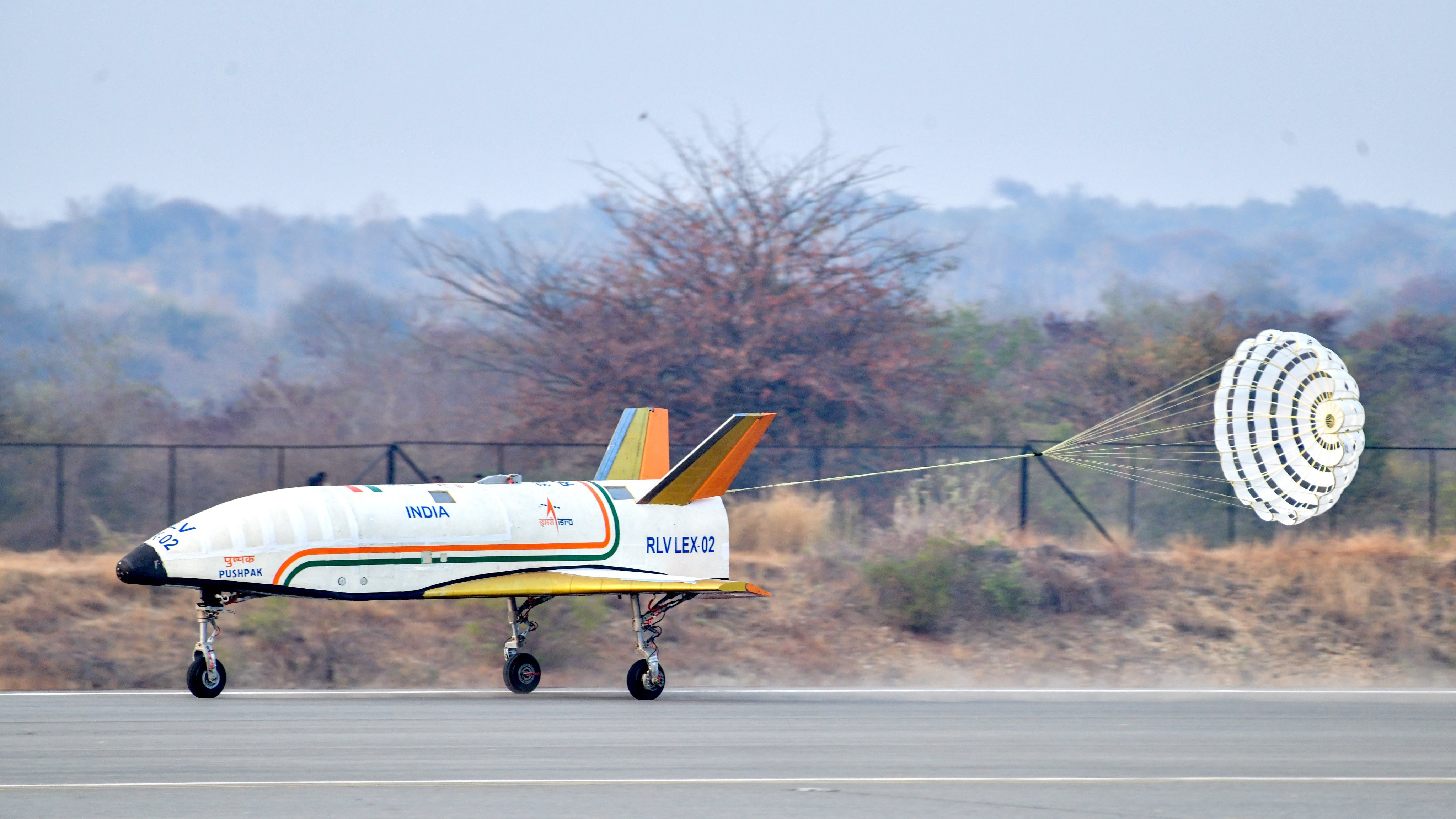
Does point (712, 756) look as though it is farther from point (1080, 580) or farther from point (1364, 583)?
point (1364, 583)

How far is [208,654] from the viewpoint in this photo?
14.4 m

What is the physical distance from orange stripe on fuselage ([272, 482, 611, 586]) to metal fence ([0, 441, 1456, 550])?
8.60 m

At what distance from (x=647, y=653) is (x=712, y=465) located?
2077 millimetres

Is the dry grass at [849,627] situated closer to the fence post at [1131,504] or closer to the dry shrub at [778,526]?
the dry shrub at [778,526]

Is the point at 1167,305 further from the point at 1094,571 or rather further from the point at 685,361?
the point at 1094,571

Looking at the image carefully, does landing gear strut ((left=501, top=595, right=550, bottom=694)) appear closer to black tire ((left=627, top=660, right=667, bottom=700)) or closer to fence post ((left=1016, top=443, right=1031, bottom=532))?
black tire ((left=627, top=660, right=667, bottom=700))

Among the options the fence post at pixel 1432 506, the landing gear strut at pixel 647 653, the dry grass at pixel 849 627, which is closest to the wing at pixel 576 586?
the landing gear strut at pixel 647 653

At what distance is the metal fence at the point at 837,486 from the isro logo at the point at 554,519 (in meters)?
8.66

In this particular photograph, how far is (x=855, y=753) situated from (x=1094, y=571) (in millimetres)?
11594

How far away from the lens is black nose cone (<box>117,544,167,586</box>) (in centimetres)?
1339

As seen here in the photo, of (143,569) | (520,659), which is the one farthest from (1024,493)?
(143,569)

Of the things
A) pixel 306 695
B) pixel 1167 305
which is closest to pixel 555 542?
pixel 306 695

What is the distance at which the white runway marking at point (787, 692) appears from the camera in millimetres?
15805

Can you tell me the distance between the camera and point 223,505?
14.1 m
